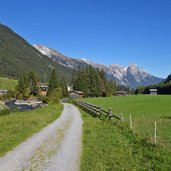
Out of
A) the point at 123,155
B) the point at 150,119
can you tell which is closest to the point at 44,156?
the point at 123,155

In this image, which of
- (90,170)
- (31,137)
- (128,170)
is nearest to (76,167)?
(90,170)

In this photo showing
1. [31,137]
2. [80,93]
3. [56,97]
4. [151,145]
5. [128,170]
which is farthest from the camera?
[80,93]

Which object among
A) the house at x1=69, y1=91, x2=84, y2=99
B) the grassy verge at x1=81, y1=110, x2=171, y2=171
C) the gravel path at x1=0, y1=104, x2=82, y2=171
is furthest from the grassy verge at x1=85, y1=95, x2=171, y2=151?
the house at x1=69, y1=91, x2=84, y2=99

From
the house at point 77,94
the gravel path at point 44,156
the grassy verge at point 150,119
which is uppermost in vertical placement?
the house at point 77,94

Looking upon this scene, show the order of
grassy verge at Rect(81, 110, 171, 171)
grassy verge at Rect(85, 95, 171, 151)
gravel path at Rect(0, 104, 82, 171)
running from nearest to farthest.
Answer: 1. gravel path at Rect(0, 104, 82, 171)
2. grassy verge at Rect(81, 110, 171, 171)
3. grassy verge at Rect(85, 95, 171, 151)

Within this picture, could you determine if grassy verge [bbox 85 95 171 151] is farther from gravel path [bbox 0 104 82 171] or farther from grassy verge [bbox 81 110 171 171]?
gravel path [bbox 0 104 82 171]

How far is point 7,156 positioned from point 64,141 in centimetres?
619

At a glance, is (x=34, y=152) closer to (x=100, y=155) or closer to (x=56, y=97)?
(x=100, y=155)

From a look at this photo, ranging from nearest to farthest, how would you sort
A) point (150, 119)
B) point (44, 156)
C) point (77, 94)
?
point (44, 156)
point (150, 119)
point (77, 94)

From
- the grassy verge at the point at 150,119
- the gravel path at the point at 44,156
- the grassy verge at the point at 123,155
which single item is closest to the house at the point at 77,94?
the grassy verge at the point at 150,119

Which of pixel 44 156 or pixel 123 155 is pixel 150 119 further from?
pixel 44 156

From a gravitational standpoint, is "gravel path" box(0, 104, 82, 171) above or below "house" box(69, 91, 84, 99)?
below

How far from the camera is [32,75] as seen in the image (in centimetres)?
17500

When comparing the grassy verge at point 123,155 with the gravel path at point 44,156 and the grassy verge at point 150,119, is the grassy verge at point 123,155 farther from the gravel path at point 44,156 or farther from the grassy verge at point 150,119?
the grassy verge at point 150,119
